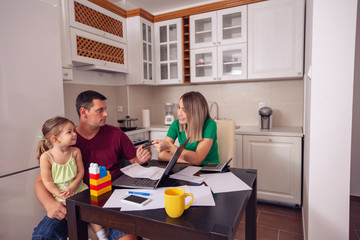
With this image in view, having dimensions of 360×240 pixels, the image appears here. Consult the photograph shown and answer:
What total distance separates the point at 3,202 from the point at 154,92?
8.62ft

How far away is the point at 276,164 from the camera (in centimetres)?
256

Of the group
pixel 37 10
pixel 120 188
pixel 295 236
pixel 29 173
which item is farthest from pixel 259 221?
pixel 37 10

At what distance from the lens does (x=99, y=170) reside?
41.4 inches

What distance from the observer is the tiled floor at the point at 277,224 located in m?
2.05

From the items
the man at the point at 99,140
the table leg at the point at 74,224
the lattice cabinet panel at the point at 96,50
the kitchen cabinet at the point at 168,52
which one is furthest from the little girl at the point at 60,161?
the kitchen cabinet at the point at 168,52

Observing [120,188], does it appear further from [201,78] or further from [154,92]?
[154,92]

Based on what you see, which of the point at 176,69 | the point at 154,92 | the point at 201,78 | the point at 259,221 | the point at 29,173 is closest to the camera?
the point at 29,173

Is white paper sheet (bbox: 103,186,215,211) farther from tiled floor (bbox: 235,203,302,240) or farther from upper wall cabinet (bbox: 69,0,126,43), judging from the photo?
upper wall cabinet (bbox: 69,0,126,43)

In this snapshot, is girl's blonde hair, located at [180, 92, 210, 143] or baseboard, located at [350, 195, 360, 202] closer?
girl's blonde hair, located at [180, 92, 210, 143]

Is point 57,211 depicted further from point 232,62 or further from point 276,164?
point 232,62

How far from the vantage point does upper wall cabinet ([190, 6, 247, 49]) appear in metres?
2.84

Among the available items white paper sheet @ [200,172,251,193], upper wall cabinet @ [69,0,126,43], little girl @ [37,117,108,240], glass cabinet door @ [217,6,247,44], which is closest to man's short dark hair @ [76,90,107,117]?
little girl @ [37,117,108,240]

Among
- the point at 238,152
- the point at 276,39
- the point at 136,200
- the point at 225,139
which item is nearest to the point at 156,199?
the point at 136,200

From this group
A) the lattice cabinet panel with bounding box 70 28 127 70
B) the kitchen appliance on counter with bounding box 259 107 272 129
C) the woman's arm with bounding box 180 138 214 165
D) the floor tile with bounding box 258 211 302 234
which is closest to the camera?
the woman's arm with bounding box 180 138 214 165
